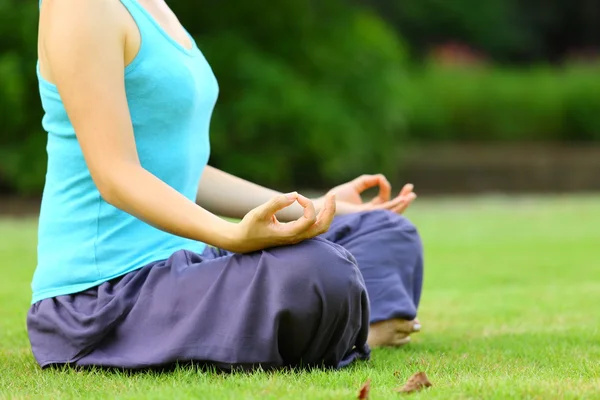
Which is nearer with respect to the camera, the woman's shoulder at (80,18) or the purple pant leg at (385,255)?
the woman's shoulder at (80,18)

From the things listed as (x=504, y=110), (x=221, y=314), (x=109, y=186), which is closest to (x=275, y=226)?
(x=221, y=314)

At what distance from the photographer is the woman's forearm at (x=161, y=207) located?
2.37 metres

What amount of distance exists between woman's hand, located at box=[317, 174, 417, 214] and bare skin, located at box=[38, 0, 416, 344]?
73 cm

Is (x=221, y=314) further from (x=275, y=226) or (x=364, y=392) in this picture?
(x=364, y=392)

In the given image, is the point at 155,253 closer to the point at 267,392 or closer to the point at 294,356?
the point at 294,356

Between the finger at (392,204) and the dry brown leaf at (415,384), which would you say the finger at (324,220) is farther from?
the finger at (392,204)

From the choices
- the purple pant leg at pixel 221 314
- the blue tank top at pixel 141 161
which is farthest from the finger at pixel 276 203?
the blue tank top at pixel 141 161

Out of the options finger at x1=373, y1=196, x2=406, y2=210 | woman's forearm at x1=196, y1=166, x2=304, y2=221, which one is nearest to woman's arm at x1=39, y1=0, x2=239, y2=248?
woman's forearm at x1=196, y1=166, x2=304, y2=221

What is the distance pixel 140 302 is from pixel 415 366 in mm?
707

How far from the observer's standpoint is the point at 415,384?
7.42 ft

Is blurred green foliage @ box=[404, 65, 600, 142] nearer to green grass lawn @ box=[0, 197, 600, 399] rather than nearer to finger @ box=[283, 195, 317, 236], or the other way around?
green grass lawn @ box=[0, 197, 600, 399]

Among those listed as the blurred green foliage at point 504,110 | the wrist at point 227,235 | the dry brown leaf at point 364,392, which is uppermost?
the wrist at point 227,235

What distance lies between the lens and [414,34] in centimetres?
2294

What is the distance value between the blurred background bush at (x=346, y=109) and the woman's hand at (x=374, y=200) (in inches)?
361
